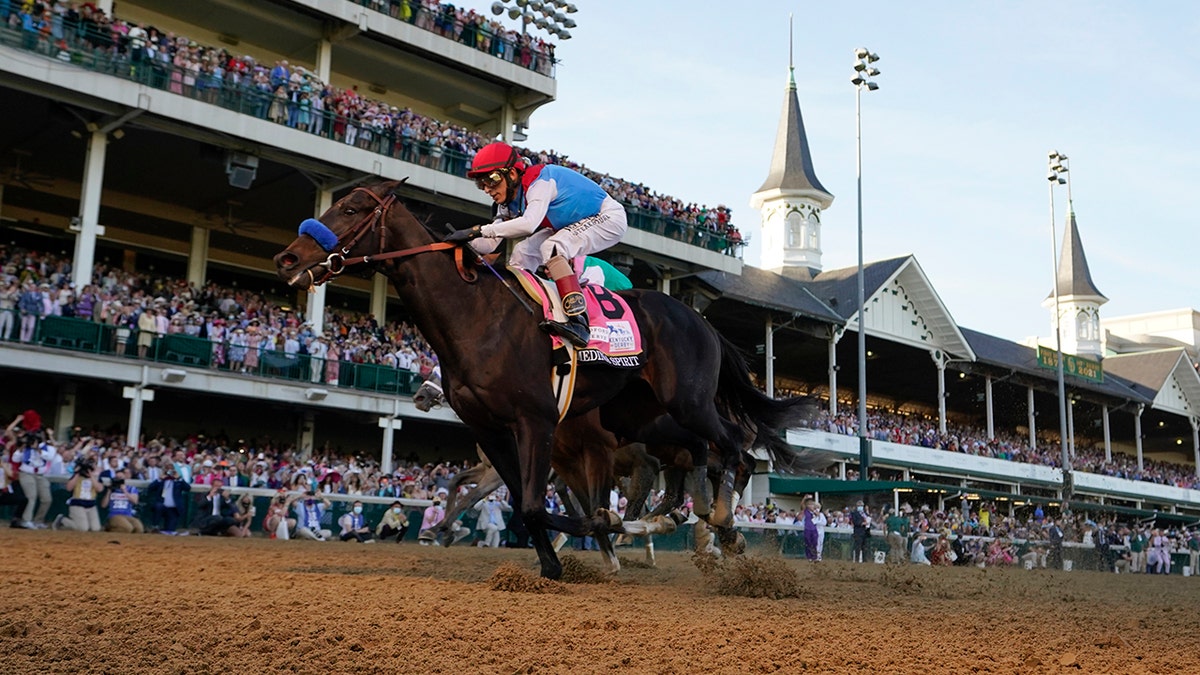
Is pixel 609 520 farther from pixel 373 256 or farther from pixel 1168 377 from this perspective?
pixel 1168 377

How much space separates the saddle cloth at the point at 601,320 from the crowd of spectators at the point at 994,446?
23.9 m

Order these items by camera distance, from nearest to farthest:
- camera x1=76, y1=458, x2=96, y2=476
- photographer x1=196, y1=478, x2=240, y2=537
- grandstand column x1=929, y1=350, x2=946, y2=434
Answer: camera x1=76, y1=458, x2=96, y2=476
photographer x1=196, y1=478, x2=240, y2=537
grandstand column x1=929, y1=350, x2=946, y2=434

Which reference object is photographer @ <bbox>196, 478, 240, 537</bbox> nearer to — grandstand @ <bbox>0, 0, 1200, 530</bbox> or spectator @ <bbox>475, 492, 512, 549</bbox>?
spectator @ <bbox>475, 492, 512, 549</bbox>

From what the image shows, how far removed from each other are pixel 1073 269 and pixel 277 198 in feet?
179

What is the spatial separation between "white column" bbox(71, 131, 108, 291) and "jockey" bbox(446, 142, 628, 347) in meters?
15.8

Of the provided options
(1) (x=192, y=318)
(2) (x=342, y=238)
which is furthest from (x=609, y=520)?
(1) (x=192, y=318)

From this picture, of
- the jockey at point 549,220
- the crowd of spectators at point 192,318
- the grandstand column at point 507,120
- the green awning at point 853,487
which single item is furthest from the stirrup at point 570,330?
the grandstand column at point 507,120

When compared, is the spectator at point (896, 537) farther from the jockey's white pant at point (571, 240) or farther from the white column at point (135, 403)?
the jockey's white pant at point (571, 240)

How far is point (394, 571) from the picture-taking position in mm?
9344

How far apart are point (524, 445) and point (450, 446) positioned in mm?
24649

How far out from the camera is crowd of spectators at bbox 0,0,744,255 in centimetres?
2080

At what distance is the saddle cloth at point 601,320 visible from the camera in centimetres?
730

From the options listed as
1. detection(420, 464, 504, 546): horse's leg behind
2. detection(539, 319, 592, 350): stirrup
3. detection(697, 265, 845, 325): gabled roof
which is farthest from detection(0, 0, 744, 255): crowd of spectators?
detection(539, 319, 592, 350): stirrup

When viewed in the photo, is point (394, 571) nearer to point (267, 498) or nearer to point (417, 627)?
point (417, 627)
